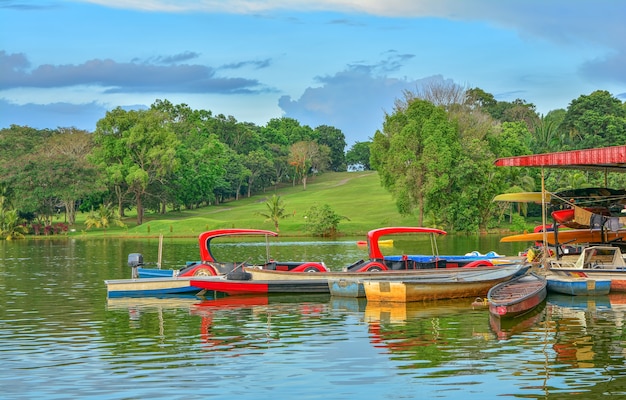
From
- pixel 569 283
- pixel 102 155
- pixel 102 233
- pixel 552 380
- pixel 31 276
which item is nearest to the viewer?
pixel 552 380

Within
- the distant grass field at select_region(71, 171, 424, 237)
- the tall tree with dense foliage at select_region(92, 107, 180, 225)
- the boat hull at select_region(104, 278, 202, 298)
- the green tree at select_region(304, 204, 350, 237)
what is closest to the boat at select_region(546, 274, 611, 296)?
the boat hull at select_region(104, 278, 202, 298)

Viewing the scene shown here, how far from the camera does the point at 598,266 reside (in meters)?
36.9

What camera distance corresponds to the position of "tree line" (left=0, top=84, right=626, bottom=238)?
96000mm

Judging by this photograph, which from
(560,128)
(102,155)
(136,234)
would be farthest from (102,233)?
(560,128)

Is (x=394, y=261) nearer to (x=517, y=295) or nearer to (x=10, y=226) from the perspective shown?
(x=517, y=295)

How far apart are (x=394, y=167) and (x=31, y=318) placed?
6937cm

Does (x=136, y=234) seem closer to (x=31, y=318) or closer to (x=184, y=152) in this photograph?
(x=184, y=152)

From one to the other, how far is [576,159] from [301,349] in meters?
19.9

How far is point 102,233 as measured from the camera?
105 metres

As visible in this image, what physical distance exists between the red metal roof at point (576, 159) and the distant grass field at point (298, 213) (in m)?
58.4

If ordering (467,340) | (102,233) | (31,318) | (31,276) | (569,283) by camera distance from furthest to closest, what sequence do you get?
(102,233) < (31,276) < (569,283) < (31,318) < (467,340)

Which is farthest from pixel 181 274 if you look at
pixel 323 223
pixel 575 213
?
pixel 323 223

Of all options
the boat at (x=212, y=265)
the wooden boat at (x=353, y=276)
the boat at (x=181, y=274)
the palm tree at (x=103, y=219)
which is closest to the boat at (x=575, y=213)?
the wooden boat at (x=353, y=276)

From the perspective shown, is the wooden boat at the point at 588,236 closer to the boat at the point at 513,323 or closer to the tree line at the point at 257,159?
the boat at the point at 513,323
